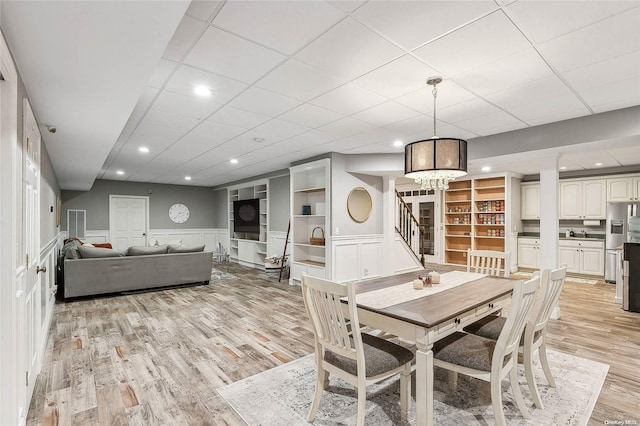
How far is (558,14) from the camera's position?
5.85ft

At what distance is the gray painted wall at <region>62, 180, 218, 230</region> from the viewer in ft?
29.3

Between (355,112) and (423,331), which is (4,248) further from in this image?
(355,112)

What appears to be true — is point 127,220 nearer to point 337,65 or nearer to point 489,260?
point 337,65

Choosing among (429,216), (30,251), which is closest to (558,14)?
(30,251)

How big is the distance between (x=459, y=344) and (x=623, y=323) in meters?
3.41

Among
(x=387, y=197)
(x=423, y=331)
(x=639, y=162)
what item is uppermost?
(x=639, y=162)

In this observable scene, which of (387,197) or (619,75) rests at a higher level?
(619,75)

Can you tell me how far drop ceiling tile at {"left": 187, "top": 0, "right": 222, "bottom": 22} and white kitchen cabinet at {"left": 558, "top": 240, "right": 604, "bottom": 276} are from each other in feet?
27.1

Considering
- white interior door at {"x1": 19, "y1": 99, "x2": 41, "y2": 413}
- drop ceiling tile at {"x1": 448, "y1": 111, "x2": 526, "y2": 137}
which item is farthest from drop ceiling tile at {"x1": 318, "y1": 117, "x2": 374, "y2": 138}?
white interior door at {"x1": 19, "y1": 99, "x2": 41, "y2": 413}

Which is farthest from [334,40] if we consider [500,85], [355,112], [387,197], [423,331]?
[387,197]

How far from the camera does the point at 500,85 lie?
273 cm

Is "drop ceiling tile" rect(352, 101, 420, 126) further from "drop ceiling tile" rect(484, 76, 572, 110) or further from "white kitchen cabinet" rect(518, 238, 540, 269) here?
"white kitchen cabinet" rect(518, 238, 540, 269)

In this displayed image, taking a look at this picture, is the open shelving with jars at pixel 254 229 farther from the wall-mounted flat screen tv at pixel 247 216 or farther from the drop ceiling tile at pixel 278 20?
the drop ceiling tile at pixel 278 20

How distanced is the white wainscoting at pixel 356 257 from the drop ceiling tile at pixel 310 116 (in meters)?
2.34
